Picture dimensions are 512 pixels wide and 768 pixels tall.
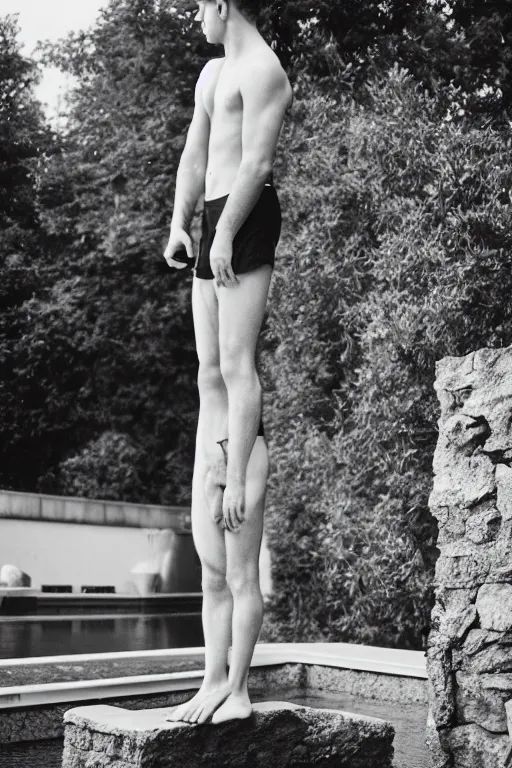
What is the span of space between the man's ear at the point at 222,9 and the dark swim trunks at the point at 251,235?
0.59 m

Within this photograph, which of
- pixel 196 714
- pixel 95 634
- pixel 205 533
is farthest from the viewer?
pixel 95 634

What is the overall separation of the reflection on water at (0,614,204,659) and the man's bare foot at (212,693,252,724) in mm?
4726

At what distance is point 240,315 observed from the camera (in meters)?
3.20

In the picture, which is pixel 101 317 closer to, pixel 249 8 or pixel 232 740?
pixel 249 8

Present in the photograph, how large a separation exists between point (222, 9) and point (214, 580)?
1904 mm

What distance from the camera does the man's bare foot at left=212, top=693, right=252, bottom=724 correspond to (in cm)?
307

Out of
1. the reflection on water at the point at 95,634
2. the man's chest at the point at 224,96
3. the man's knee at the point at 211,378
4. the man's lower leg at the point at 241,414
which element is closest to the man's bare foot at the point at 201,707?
the man's lower leg at the point at 241,414

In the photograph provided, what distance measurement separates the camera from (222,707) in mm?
3104

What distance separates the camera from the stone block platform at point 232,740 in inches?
115

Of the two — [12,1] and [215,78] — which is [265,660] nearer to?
[215,78]

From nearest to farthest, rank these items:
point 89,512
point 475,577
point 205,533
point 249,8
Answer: point 205,533, point 249,8, point 475,577, point 89,512

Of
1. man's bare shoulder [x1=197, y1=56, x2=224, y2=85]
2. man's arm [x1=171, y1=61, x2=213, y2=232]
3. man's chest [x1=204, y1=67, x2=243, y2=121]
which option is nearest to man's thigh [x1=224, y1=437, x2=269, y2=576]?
man's arm [x1=171, y1=61, x2=213, y2=232]

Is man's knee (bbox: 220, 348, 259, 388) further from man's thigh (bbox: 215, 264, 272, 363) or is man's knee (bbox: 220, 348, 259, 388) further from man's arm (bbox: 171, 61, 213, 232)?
man's arm (bbox: 171, 61, 213, 232)

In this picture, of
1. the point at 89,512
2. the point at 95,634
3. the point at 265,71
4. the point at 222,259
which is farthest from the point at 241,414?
the point at 89,512
